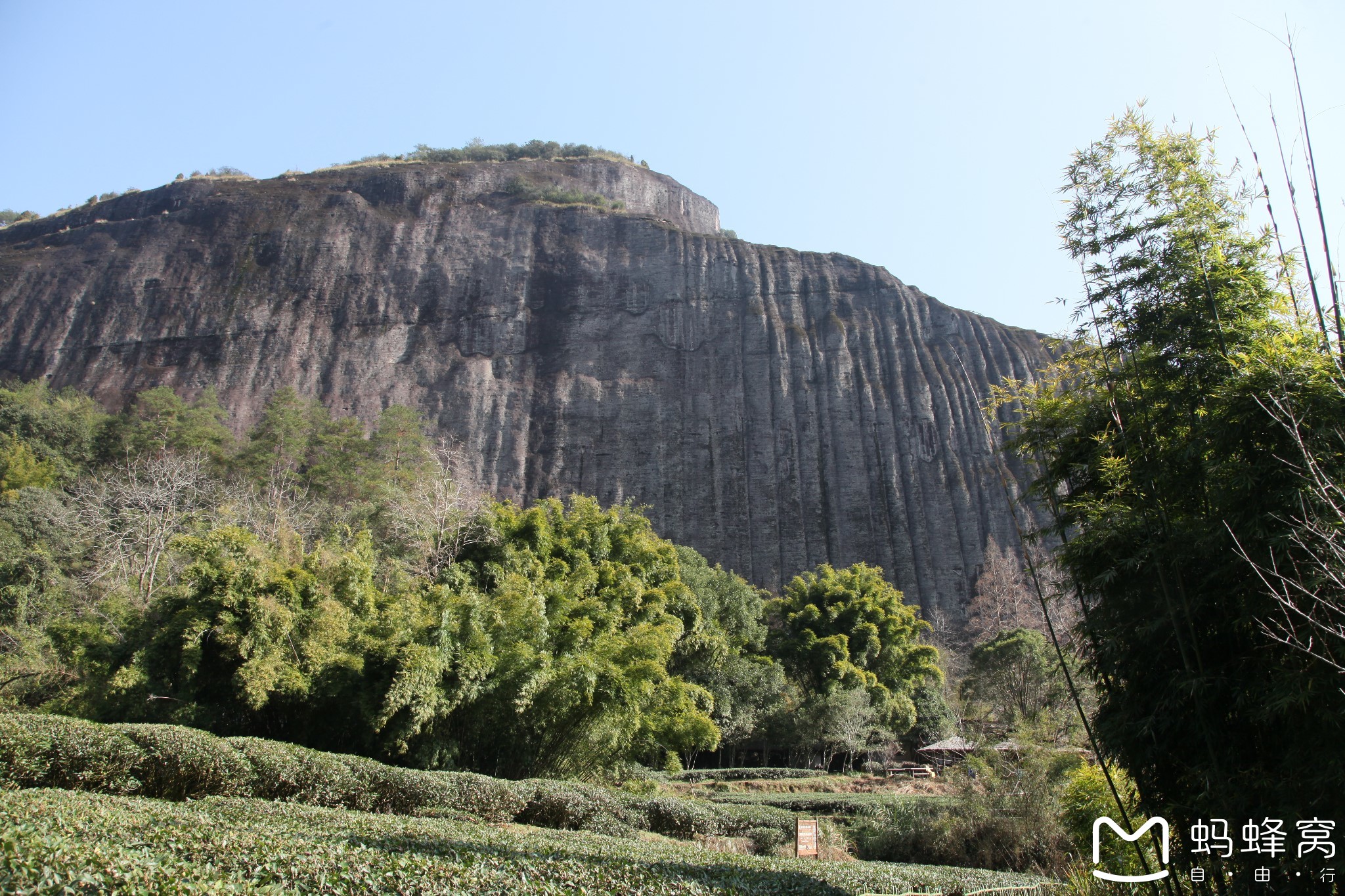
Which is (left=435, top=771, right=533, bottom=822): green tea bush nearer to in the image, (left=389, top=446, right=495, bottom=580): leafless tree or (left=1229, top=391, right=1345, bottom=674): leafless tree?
(left=389, top=446, right=495, bottom=580): leafless tree

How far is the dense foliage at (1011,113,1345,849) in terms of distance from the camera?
13.0ft

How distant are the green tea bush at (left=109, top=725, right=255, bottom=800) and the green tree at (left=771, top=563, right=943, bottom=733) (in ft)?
60.7

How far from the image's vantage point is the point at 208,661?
10.2 metres

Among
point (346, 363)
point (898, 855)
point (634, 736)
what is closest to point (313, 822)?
point (898, 855)

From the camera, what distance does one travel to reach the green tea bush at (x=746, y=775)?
1966cm

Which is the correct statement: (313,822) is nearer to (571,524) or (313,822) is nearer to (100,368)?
(571,524)

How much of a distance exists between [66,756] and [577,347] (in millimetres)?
36330

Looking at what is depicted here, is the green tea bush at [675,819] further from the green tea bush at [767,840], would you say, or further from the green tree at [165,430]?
the green tree at [165,430]

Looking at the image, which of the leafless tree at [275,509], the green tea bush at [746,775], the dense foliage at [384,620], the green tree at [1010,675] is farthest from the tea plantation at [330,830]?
the green tree at [1010,675]

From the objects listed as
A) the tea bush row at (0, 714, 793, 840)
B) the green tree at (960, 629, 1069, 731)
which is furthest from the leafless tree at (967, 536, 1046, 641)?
the tea bush row at (0, 714, 793, 840)

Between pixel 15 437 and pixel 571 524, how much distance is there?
23.3 meters

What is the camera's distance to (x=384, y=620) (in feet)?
36.9

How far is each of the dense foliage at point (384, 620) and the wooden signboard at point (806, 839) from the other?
12.4ft

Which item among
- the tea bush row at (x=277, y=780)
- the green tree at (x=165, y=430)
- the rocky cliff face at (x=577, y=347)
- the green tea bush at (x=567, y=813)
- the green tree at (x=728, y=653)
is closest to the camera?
the tea bush row at (x=277, y=780)
